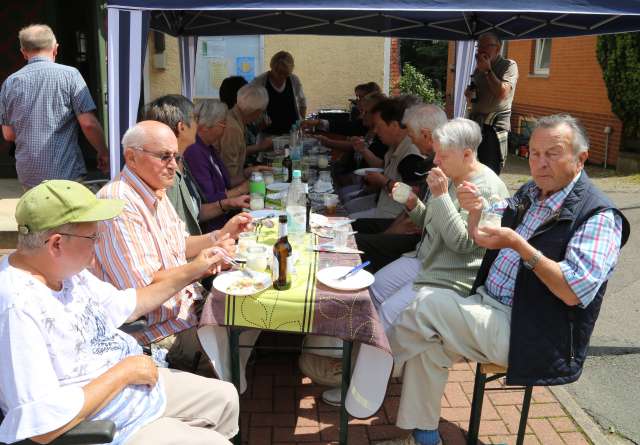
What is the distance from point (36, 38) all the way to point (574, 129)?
12.5 feet

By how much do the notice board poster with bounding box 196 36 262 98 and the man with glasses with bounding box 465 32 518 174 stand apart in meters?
5.70

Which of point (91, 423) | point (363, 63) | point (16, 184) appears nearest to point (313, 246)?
point (91, 423)

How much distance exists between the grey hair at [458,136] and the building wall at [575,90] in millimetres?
9331

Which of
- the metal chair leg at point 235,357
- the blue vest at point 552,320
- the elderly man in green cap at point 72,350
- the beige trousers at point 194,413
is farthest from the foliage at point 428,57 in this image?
the elderly man in green cap at point 72,350

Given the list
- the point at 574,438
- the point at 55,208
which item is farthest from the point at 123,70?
the point at 574,438

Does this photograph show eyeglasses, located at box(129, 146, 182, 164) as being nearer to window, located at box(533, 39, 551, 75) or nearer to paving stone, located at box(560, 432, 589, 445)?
paving stone, located at box(560, 432, 589, 445)

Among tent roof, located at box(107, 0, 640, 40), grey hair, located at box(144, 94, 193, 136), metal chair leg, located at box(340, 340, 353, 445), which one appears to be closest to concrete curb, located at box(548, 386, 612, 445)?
metal chair leg, located at box(340, 340, 353, 445)

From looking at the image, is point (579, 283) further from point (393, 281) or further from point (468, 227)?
point (393, 281)

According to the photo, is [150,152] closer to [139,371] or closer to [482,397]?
[139,371]

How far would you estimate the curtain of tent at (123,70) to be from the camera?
3361mm

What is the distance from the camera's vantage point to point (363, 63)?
1184cm

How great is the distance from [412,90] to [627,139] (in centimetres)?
627

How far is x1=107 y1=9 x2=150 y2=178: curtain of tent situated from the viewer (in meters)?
3.36

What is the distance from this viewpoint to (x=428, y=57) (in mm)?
25109
